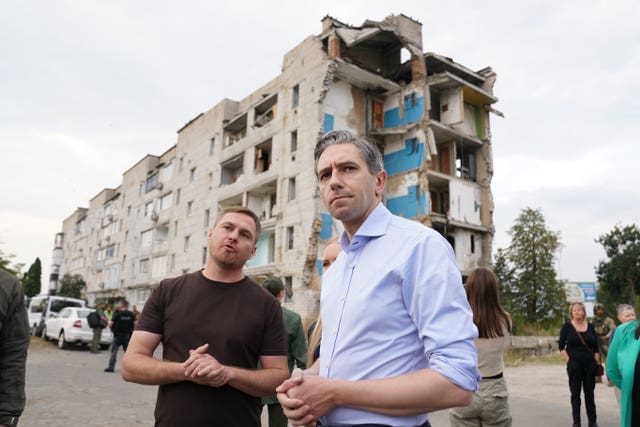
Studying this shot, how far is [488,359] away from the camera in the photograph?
168 inches

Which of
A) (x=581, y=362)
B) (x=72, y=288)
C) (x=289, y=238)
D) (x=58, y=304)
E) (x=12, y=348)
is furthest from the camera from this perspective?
(x=72, y=288)

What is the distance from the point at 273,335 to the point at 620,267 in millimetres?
53381

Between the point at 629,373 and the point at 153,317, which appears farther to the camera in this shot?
the point at 629,373

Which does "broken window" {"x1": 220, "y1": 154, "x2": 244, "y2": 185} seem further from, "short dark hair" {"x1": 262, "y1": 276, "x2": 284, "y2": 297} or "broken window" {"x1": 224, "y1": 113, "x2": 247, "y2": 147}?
"short dark hair" {"x1": 262, "y1": 276, "x2": 284, "y2": 297}

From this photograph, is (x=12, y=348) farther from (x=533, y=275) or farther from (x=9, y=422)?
(x=533, y=275)

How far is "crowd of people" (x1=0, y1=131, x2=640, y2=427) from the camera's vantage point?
1.50 m

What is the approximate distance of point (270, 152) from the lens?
2938cm

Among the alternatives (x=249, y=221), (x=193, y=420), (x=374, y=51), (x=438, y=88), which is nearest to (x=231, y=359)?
(x=193, y=420)

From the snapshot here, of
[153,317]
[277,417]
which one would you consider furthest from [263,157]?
[153,317]

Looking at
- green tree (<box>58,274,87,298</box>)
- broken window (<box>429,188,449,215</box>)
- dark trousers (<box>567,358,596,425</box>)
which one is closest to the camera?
dark trousers (<box>567,358,596,425</box>)

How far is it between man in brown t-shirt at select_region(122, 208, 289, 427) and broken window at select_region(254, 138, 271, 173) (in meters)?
25.4

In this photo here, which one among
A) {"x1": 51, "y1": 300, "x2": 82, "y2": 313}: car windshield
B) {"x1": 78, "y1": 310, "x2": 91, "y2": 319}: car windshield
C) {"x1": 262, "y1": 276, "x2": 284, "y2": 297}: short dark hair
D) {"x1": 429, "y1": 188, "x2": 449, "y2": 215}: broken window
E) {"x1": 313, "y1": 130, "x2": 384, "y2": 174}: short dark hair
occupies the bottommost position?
{"x1": 78, "y1": 310, "x2": 91, "y2": 319}: car windshield

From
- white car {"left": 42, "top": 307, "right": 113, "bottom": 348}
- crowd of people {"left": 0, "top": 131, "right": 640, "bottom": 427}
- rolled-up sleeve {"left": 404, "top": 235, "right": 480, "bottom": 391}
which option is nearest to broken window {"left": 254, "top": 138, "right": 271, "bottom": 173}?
white car {"left": 42, "top": 307, "right": 113, "bottom": 348}

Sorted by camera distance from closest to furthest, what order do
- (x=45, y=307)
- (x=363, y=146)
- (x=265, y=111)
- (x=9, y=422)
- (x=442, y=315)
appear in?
(x=442, y=315) < (x=363, y=146) < (x=9, y=422) < (x=45, y=307) < (x=265, y=111)
